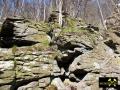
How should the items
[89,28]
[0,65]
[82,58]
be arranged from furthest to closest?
1. [89,28]
2. [82,58]
3. [0,65]

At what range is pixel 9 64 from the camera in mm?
11633

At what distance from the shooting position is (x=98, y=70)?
12141mm

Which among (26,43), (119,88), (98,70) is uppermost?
(26,43)

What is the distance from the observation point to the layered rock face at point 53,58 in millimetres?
11595

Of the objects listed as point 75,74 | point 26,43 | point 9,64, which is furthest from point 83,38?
point 9,64

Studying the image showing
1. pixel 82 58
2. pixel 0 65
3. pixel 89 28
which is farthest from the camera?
pixel 89 28

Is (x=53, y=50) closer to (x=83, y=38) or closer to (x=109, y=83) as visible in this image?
(x=83, y=38)

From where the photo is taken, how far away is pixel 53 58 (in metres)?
12.4

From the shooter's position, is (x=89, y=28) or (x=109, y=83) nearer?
(x=109, y=83)

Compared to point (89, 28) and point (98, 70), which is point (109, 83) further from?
point (89, 28)

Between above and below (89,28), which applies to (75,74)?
below

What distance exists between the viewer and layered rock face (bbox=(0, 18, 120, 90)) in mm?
11595

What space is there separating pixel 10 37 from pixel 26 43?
769mm

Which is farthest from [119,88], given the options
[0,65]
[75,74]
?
[0,65]
